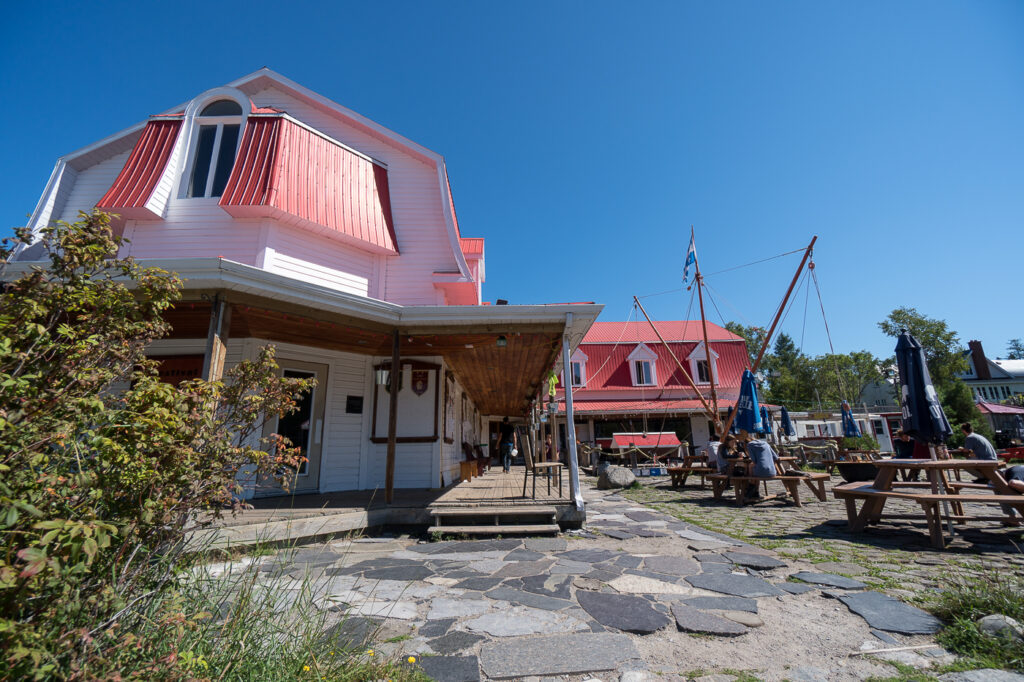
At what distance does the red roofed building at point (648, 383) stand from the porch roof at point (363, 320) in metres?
15.4

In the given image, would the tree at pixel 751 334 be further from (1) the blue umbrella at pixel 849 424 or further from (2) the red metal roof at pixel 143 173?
(2) the red metal roof at pixel 143 173

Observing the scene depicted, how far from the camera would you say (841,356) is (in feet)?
164

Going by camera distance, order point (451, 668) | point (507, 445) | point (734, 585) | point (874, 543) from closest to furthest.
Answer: point (451, 668) < point (734, 585) < point (874, 543) < point (507, 445)

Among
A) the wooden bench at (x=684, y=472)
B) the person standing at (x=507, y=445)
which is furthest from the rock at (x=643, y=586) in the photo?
the person standing at (x=507, y=445)

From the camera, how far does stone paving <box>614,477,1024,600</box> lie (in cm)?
407

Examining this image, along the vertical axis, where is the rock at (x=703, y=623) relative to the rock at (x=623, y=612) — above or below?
above

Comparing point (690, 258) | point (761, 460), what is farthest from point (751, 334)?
point (761, 460)

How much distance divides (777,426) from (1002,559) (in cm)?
2002

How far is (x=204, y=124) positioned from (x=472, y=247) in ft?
23.0

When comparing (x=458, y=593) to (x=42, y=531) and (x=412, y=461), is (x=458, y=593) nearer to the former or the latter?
(x=42, y=531)

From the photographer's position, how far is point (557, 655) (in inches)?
106

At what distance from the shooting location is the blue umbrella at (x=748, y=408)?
33.4ft

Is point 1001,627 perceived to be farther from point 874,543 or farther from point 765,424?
point 765,424

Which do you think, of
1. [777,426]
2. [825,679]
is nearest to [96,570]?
[825,679]
